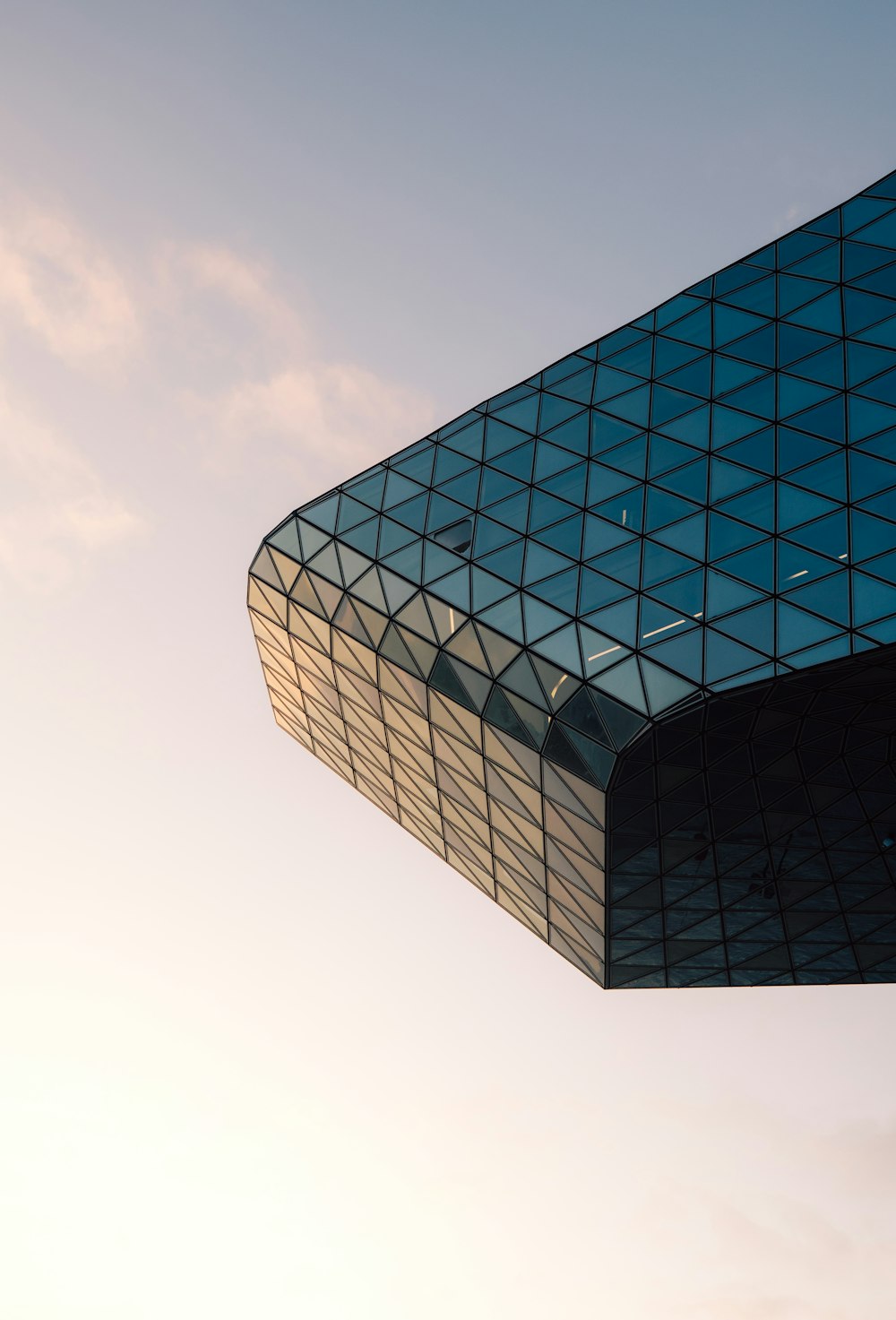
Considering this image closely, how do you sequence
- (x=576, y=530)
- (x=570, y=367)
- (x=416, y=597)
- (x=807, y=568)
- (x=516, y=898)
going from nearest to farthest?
(x=807, y=568) < (x=576, y=530) < (x=416, y=597) < (x=570, y=367) < (x=516, y=898)

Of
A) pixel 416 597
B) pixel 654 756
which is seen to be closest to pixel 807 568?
pixel 654 756

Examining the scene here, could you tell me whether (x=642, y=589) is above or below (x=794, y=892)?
above

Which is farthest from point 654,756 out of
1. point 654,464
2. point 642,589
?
point 654,464

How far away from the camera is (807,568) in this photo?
21656 mm

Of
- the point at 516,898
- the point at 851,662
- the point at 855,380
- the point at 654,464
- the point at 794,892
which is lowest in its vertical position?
the point at 516,898

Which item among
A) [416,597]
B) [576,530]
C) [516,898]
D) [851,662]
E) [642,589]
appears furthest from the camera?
[516,898]

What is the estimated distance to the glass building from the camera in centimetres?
2188

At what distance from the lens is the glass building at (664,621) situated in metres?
21.9

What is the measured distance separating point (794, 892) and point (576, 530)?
13.9m

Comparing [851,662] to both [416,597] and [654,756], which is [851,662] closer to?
[654,756]

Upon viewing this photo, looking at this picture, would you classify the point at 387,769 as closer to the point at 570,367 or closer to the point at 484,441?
the point at 484,441

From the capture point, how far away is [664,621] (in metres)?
22.6

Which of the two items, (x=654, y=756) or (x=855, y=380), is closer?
A: (x=654, y=756)

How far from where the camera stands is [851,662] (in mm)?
20250
